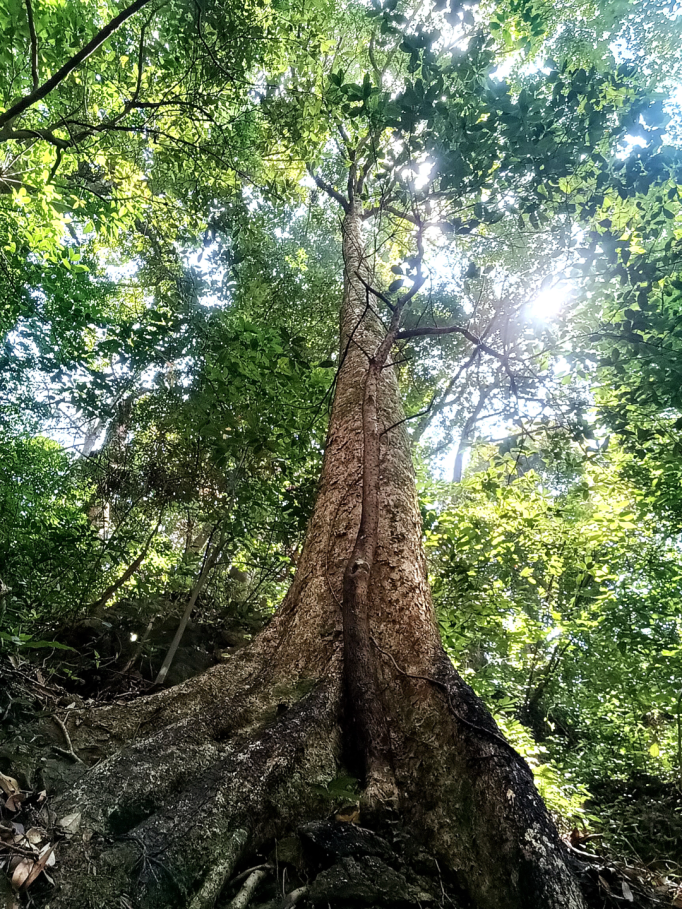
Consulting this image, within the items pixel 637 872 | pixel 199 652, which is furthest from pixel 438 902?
pixel 199 652

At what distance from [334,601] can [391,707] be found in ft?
1.99

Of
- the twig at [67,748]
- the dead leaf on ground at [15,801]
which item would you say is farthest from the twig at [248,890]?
the twig at [67,748]

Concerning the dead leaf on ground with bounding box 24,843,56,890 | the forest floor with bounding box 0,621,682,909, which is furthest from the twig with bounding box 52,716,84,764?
the dead leaf on ground with bounding box 24,843,56,890

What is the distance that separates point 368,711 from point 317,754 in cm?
26

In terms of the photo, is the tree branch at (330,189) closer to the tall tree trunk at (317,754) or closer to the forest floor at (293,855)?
the tall tree trunk at (317,754)

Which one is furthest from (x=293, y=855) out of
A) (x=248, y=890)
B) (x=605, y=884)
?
(x=605, y=884)

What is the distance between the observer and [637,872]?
5.51ft

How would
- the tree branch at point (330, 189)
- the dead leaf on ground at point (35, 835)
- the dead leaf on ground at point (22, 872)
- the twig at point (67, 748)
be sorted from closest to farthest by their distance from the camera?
the dead leaf on ground at point (22, 872), the dead leaf on ground at point (35, 835), the twig at point (67, 748), the tree branch at point (330, 189)

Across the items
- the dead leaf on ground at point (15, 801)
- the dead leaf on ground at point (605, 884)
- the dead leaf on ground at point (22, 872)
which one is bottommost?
the dead leaf on ground at point (22, 872)

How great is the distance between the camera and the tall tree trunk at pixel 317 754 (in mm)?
1336

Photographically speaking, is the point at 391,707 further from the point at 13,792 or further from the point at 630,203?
the point at 630,203

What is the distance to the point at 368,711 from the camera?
6.26 ft

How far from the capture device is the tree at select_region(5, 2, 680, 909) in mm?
1377

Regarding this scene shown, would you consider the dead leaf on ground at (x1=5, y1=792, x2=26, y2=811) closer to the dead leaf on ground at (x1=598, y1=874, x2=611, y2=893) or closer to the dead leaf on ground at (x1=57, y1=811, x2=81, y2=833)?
the dead leaf on ground at (x1=57, y1=811, x2=81, y2=833)
